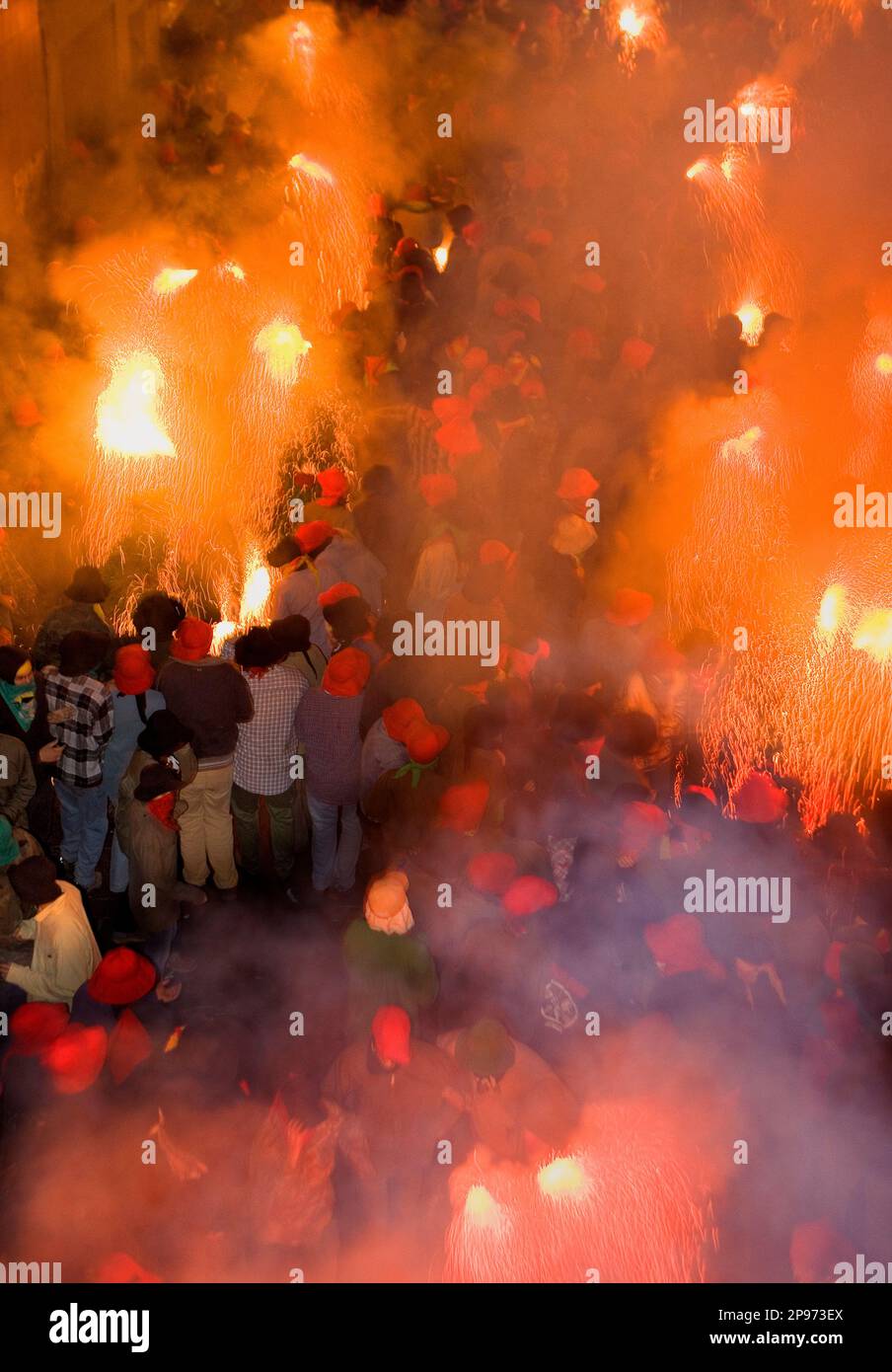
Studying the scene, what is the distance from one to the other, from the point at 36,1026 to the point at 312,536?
7.68ft

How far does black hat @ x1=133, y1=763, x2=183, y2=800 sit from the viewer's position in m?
3.28

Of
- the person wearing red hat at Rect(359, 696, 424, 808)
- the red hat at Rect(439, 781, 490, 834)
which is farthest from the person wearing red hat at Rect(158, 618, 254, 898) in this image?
the red hat at Rect(439, 781, 490, 834)

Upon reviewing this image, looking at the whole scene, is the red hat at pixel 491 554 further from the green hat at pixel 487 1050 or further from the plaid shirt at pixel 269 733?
the green hat at pixel 487 1050

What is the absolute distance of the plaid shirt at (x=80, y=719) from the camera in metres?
3.57

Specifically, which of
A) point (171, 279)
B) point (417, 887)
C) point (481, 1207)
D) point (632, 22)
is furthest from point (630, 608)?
point (632, 22)

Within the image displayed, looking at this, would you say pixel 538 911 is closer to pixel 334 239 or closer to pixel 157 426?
pixel 157 426

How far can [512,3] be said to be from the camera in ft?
23.5

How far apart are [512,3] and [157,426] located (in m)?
4.21

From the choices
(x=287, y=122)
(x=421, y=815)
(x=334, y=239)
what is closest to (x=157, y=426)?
(x=334, y=239)

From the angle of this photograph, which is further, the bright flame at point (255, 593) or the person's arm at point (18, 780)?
the bright flame at point (255, 593)

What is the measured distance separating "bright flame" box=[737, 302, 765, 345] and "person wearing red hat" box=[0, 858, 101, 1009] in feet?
17.2

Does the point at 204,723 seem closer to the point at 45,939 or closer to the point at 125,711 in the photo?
the point at 125,711

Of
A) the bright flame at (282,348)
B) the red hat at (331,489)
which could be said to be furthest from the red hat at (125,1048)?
the bright flame at (282,348)

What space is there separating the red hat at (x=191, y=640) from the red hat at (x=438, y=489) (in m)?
1.20
